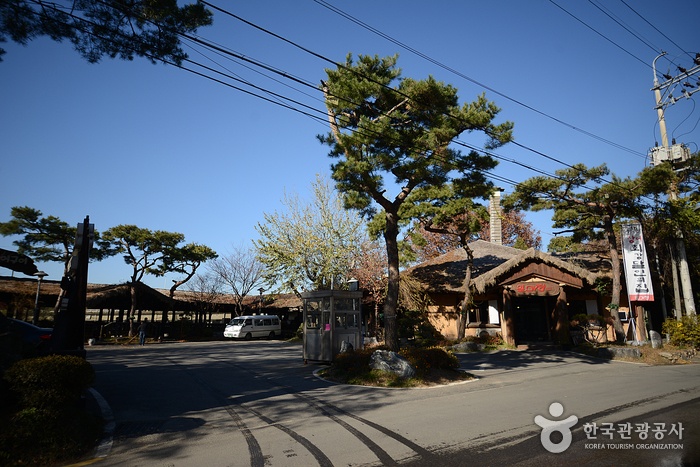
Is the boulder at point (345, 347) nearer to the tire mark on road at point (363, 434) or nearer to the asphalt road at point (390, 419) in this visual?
the asphalt road at point (390, 419)

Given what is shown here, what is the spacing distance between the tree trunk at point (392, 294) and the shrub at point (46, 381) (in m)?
8.95

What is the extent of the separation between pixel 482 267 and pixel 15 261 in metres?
23.4

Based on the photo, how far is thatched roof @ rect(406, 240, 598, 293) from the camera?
21938 millimetres

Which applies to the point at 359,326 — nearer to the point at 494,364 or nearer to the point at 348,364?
the point at 348,364

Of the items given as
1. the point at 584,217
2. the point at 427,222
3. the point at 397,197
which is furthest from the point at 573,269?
the point at 397,197

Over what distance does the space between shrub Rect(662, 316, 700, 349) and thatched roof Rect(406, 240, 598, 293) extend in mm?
3955

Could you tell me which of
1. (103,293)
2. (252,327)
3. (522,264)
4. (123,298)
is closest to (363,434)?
(522,264)

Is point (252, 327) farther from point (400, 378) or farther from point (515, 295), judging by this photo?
point (400, 378)

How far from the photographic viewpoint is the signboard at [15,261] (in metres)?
7.52

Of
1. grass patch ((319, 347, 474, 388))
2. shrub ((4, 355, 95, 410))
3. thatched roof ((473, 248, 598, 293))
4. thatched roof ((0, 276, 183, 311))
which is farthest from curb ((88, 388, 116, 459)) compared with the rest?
thatched roof ((0, 276, 183, 311))

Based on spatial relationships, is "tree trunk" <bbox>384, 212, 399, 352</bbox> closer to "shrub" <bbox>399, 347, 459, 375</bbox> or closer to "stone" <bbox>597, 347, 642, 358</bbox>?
"shrub" <bbox>399, 347, 459, 375</bbox>

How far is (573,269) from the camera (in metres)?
21.6

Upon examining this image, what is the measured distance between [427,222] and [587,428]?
50.3ft

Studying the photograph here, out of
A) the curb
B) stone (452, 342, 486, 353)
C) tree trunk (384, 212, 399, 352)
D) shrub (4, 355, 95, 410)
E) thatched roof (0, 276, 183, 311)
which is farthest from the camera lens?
thatched roof (0, 276, 183, 311)
